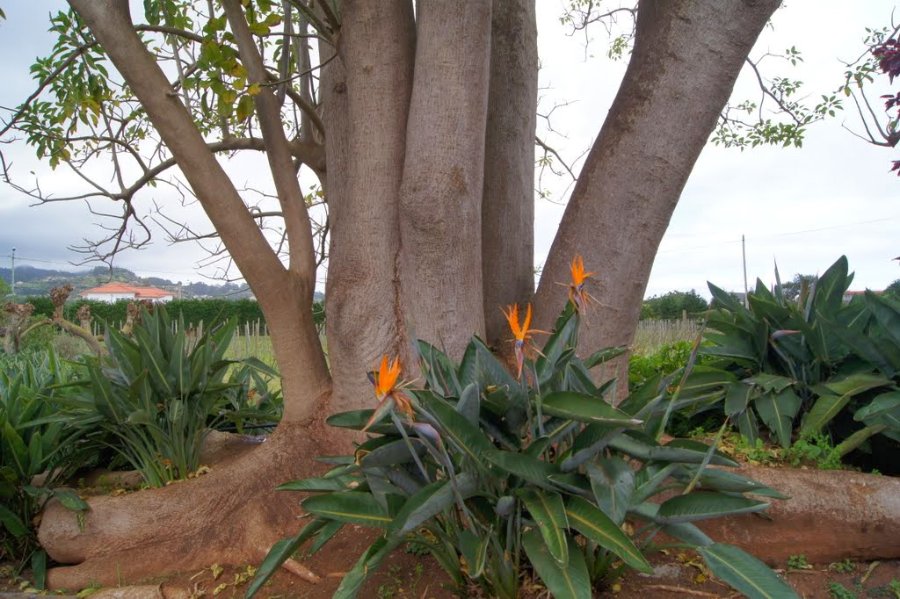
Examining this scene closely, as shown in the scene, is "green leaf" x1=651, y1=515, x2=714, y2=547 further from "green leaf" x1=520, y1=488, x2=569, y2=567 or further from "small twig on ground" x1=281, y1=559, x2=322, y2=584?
"small twig on ground" x1=281, y1=559, x2=322, y2=584

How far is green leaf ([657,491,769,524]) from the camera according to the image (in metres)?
2.07

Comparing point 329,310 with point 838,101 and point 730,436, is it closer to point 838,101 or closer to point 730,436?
point 730,436

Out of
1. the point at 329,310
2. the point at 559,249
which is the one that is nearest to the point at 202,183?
the point at 329,310

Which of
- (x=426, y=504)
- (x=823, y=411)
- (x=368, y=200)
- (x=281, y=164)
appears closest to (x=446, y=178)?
(x=368, y=200)

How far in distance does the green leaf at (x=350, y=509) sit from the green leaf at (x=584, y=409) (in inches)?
26.0

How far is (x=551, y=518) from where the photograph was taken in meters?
2.00

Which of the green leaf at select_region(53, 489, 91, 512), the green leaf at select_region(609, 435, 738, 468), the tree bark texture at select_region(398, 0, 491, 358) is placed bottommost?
the green leaf at select_region(53, 489, 91, 512)

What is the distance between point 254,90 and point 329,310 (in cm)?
118

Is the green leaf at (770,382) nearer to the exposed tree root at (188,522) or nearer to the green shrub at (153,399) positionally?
the exposed tree root at (188,522)

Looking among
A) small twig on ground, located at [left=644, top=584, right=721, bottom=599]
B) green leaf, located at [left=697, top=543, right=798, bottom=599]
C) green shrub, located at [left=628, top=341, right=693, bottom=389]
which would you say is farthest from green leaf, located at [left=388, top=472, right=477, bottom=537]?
green shrub, located at [left=628, top=341, right=693, bottom=389]

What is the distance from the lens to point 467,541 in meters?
2.20

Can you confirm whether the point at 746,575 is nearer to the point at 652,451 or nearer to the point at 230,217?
the point at 652,451

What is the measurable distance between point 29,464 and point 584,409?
11.3 ft

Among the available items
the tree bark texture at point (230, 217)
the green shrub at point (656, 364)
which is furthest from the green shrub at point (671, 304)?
the tree bark texture at point (230, 217)
